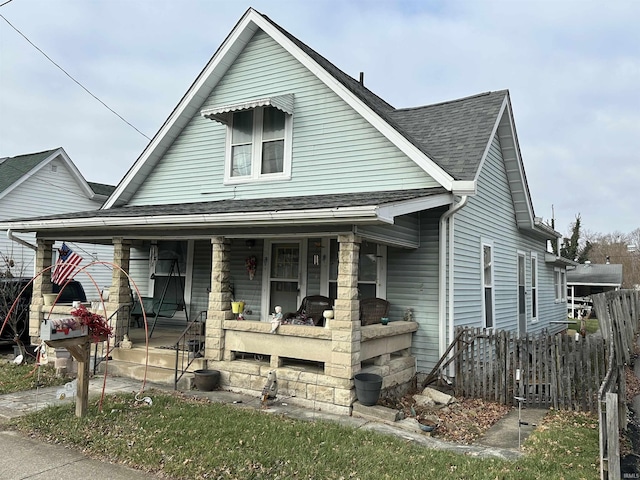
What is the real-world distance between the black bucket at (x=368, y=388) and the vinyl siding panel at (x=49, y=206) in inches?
578

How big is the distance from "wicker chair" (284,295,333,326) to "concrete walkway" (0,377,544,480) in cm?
187

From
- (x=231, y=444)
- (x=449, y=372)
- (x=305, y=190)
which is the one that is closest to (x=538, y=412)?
(x=449, y=372)

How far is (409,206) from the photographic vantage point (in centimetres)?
697

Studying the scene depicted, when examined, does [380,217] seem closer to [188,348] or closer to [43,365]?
[188,348]

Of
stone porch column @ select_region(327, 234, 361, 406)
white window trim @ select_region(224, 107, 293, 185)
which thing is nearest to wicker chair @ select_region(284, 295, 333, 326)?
stone porch column @ select_region(327, 234, 361, 406)

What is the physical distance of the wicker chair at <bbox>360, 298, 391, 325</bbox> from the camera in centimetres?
808

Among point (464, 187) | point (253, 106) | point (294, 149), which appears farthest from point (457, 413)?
point (253, 106)

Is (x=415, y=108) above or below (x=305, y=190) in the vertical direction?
above

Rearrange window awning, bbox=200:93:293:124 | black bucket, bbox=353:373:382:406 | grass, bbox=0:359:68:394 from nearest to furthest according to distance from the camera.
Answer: black bucket, bbox=353:373:382:406
grass, bbox=0:359:68:394
window awning, bbox=200:93:293:124

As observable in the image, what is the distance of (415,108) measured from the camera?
1215 centimetres

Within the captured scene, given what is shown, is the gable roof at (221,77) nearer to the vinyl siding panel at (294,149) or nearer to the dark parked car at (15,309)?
the vinyl siding panel at (294,149)

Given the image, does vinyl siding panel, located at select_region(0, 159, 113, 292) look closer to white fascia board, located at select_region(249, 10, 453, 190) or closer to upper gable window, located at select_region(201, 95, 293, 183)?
upper gable window, located at select_region(201, 95, 293, 183)

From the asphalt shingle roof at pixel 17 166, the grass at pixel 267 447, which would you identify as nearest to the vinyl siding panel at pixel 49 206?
the asphalt shingle roof at pixel 17 166

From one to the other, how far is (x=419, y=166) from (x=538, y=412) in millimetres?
4630
